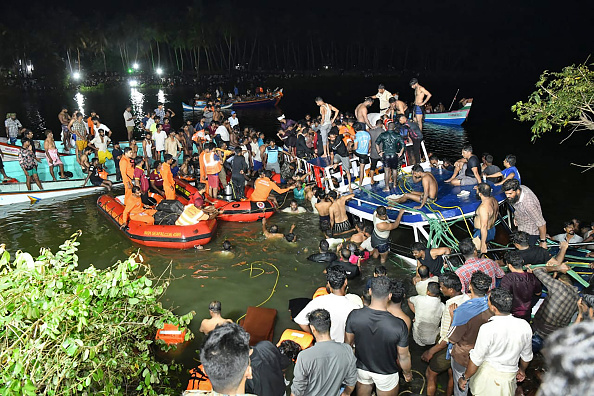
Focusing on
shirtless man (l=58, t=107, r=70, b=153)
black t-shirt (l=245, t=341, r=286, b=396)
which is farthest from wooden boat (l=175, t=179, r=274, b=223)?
shirtless man (l=58, t=107, r=70, b=153)

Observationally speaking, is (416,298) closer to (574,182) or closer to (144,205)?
(144,205)

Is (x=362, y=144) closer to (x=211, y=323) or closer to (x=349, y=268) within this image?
(x=349, y=268)

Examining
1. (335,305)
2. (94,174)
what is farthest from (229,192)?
(335,305)

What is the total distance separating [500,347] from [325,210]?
268 inches

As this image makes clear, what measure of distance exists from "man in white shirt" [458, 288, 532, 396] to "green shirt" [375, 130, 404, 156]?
21.8ft

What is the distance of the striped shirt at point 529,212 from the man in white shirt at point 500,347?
4.03m

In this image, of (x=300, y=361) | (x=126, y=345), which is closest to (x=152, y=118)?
(x=126, y=345)

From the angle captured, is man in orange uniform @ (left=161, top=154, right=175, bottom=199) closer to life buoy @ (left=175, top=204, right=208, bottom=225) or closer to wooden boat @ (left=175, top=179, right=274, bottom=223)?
wooden boat @ (left=175, top=179, right=274, bottom=223)

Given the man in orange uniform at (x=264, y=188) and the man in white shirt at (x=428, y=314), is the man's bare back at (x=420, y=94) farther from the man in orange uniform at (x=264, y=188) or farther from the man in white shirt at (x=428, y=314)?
the man in white shirt at (x=428, y=314)

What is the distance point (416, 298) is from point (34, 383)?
15.3 feet

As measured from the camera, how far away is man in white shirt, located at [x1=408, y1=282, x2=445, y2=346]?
6.06 metres

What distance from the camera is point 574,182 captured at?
16.7 metres

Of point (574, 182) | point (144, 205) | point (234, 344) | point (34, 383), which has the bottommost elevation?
point (574, 182)

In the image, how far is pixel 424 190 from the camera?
9.41m
